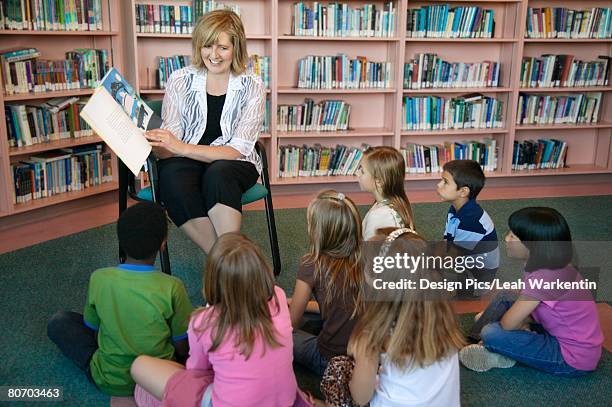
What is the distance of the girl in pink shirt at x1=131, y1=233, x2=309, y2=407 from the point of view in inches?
63.9

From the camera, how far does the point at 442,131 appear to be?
473 centimetres

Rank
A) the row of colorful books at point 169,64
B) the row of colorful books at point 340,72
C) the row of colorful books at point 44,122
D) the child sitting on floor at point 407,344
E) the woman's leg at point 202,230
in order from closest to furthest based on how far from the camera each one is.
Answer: the child sitting on floor at point 407,344 → the woman's leg at point 202,230 → the row of colorful books at point 44,122 → the row of colorful books at point 169,64 → the row of colorful books at point 340,72

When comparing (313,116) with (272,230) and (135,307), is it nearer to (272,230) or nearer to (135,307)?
(272,230)

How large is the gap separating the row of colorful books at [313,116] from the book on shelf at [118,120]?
1.97 metres

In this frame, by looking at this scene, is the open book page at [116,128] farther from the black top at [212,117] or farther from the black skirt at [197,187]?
the black top at [212,117]

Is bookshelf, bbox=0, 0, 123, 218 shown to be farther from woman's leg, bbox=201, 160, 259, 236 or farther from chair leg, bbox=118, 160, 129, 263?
woman's leg, bbox=201, 160, 259, 236

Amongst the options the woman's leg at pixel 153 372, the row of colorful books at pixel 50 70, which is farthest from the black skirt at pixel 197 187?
the row of colorful books at pixel 50 70

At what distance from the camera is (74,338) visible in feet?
6.90

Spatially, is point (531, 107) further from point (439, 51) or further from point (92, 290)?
point (92, 290)

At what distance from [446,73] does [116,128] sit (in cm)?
292

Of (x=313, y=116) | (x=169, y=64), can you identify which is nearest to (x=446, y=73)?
(x=313, y=116)

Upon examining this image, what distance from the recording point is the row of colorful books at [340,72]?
14.8 ft

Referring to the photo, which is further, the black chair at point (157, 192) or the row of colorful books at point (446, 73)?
the row of colorful books at point (446, 73)

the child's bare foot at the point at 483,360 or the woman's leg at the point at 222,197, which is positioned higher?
the woman's leg at the point at 222,197
